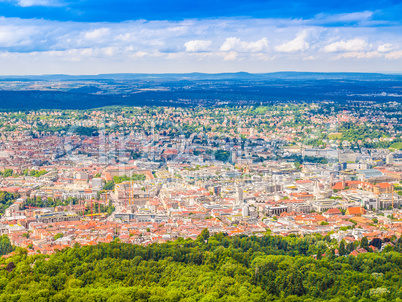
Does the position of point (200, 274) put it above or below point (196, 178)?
above

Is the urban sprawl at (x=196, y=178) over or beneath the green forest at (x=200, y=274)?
beneath

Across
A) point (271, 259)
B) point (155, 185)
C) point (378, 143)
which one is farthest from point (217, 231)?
point (378, 143)

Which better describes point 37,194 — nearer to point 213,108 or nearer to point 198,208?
point 198,208

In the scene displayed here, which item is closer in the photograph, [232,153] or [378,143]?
[232,153]

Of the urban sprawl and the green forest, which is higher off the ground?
the green forest

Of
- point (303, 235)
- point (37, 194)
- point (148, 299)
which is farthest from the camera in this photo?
point (37, 194)

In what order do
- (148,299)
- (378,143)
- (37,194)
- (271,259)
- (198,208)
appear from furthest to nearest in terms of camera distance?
(378,143) < (37,194) < (198,208) < (271,259) < (148,299)

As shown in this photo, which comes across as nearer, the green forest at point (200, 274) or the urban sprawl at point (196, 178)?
the green forest at point (200, 274)
